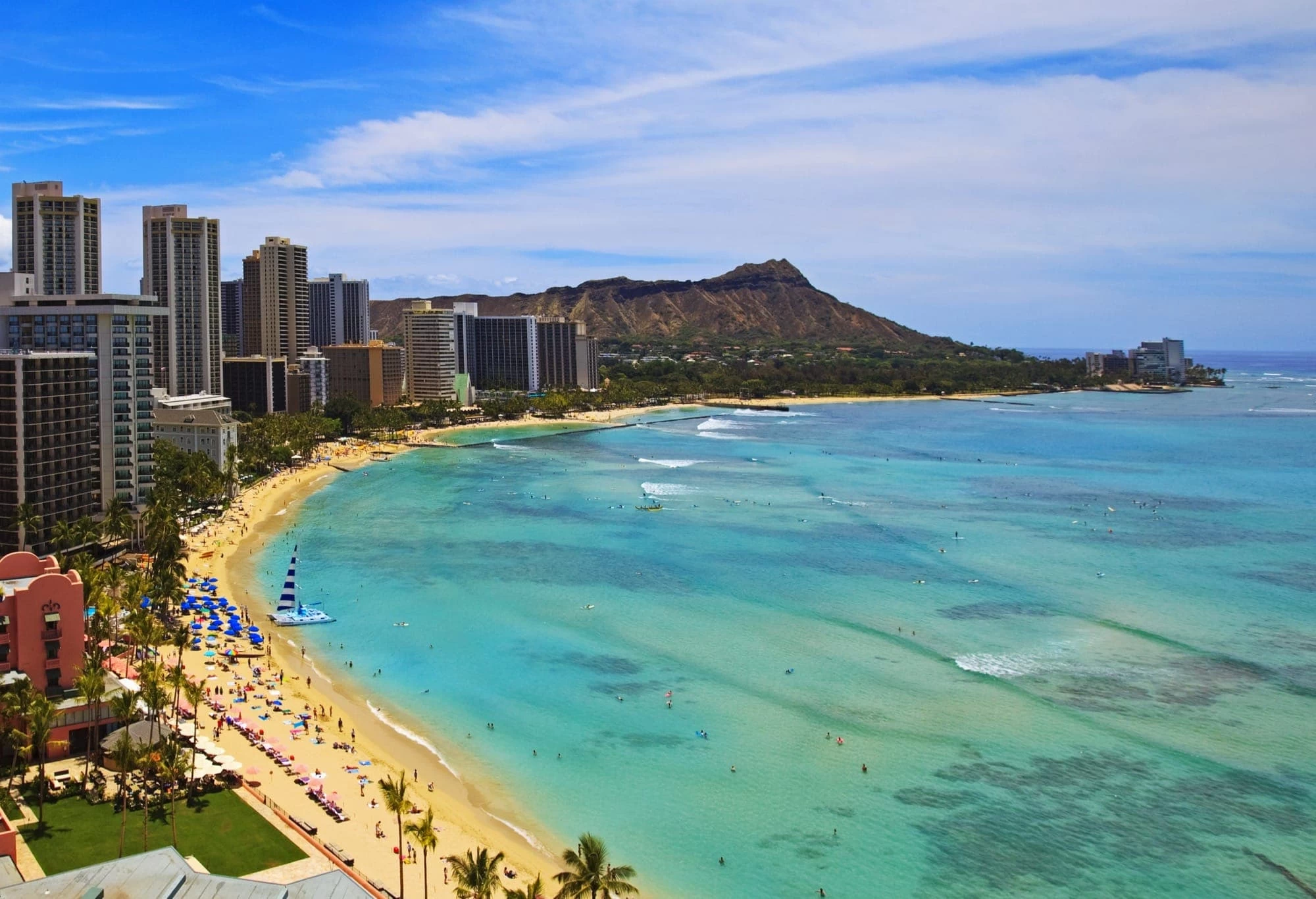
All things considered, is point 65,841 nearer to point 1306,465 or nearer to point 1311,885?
point 1311,885

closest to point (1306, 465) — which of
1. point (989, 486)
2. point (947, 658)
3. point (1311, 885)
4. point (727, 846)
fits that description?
point (989, 486)

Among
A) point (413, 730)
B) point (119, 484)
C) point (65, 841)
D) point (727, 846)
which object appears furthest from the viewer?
point (119, 484)

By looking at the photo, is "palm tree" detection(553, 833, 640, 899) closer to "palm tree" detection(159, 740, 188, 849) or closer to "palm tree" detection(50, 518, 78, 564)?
"palm tree" detection(159, 740, 188, 849)

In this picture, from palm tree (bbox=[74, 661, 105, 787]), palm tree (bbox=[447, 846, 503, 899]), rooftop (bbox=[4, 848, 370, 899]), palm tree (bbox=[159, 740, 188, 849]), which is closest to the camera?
rooftop (bbox=[4, 848, 370, 899])

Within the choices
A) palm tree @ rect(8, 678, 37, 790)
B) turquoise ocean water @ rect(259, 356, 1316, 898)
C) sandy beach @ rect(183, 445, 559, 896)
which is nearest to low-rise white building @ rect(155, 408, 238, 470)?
turquoise ocean water @ rect(259, 356, 1316, 898)

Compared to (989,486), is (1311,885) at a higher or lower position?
lower

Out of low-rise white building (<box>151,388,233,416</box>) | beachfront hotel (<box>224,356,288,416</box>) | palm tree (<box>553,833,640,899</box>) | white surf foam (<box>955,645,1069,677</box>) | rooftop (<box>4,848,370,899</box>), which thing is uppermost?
beachfront hotel (<box>224,356,288,416</box>)
